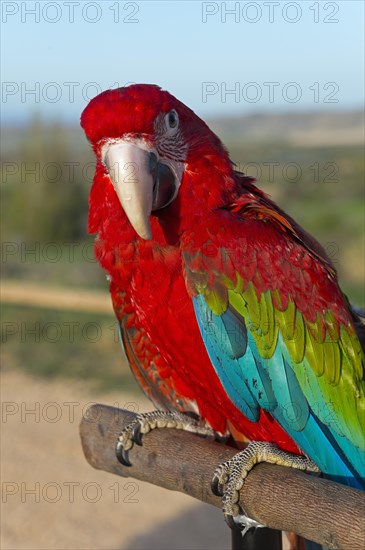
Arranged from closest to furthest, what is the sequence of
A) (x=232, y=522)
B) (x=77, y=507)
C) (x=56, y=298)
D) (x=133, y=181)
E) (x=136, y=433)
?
(x=133, y=181)
(x=232, y=522)
(x=136, y=433)
(x=77, y=507)
(x=56, y=298)

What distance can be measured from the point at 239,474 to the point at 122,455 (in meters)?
0.50

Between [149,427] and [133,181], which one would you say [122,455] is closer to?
[149,427]

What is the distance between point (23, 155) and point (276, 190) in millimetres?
9302

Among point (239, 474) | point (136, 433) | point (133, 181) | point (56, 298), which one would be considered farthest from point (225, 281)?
point (56, 298)

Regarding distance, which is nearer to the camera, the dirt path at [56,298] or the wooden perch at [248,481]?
the wooden perch at [248,481]

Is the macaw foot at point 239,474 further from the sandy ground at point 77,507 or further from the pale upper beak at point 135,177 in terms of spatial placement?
the sandy ground at point 77,507

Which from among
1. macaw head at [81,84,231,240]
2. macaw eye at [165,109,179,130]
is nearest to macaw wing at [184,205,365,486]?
macaw head at [81,84,231,240]

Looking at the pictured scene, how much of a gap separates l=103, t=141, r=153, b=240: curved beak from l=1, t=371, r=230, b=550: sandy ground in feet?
7.72

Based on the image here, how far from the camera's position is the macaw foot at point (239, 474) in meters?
1.96

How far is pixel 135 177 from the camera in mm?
1890

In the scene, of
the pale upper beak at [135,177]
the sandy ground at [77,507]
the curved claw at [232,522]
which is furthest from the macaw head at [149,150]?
the sandy ground at [77,507]

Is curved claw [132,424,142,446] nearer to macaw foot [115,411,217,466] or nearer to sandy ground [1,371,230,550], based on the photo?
macaw foot [115,411,217,466]

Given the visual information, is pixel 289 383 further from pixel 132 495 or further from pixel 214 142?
pixel 132 495

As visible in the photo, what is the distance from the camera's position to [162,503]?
411 centimetres
